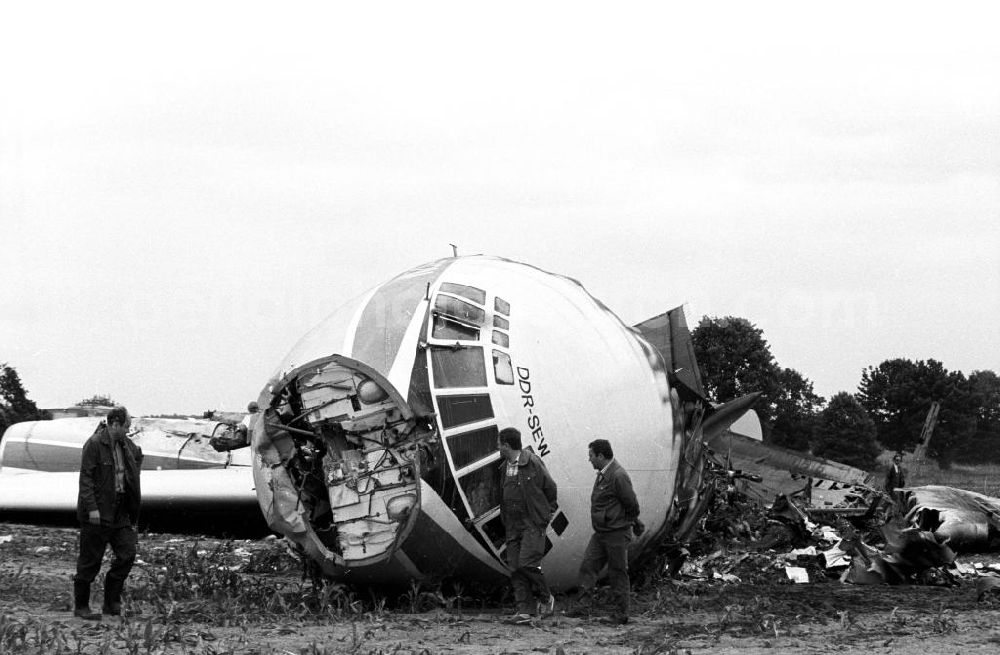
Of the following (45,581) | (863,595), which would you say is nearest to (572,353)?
(863,595)

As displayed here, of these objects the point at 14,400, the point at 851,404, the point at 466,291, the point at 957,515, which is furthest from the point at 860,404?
the point at 466,291

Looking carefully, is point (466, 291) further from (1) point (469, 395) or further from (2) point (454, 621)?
(2) point (454, 621)

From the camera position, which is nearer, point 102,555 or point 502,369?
point 102,555

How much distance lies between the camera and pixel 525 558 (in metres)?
9.27

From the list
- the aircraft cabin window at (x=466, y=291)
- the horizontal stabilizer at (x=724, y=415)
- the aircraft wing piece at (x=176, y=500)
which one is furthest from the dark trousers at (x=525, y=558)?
the aircraft wing piece at (x=176, y=500)

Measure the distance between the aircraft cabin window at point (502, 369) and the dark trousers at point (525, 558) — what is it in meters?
1.10

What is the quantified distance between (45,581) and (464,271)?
487cm

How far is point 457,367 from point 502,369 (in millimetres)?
357

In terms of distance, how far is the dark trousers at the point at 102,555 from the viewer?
9.08 m

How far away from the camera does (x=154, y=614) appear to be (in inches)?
363

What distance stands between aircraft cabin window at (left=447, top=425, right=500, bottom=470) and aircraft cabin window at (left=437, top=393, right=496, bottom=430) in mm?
93

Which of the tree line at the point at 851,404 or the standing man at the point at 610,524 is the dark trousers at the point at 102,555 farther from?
the tree line at the point at 851,404

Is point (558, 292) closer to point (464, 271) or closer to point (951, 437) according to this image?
point (464, 271)

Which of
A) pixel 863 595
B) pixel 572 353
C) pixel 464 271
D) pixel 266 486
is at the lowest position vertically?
pixel 863 595
